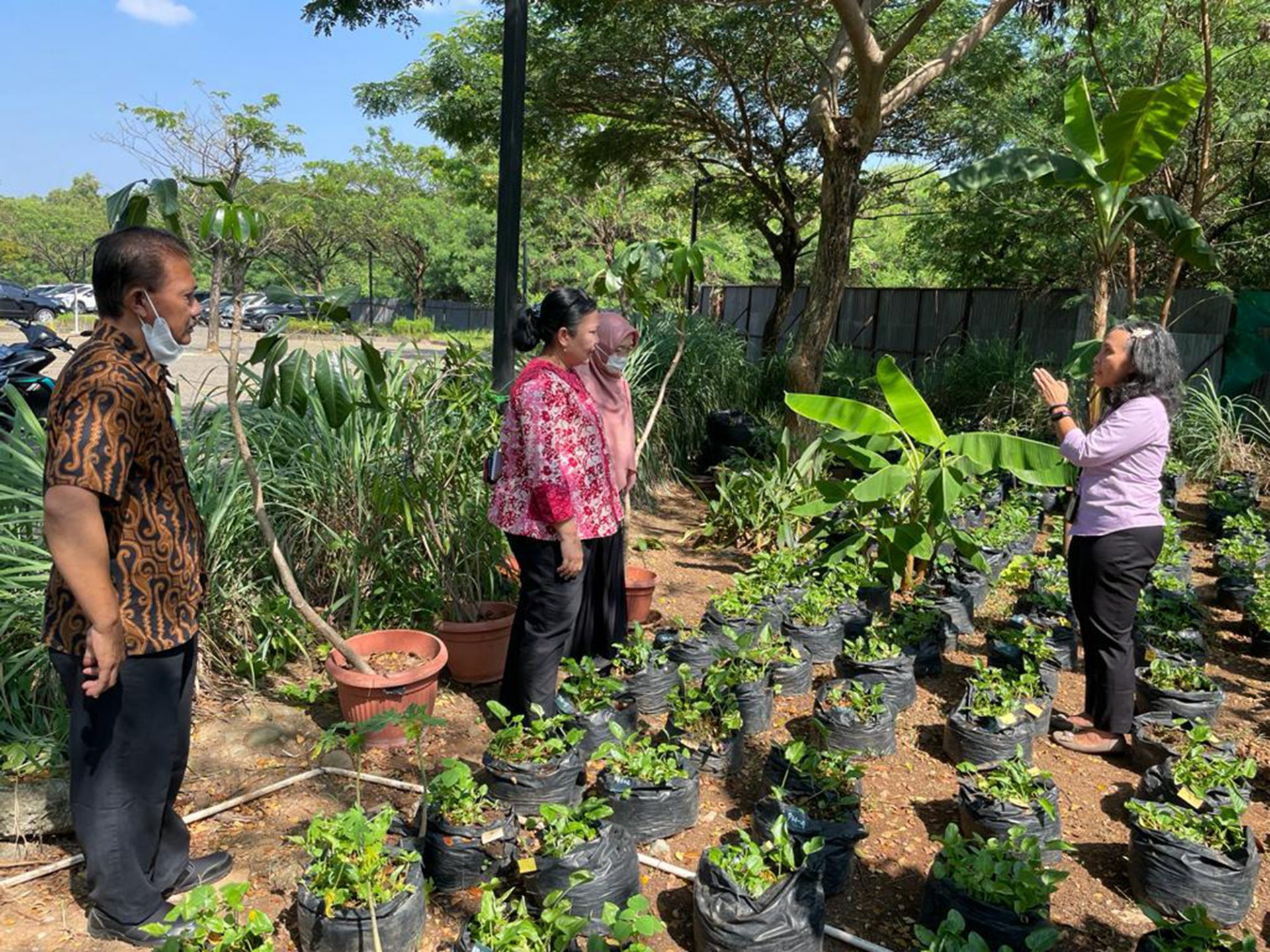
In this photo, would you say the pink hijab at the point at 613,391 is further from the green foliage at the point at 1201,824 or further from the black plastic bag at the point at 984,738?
the green foliage at the point at 1201,824

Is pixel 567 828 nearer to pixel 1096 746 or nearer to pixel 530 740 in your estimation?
pixel 530 740

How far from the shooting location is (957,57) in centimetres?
599

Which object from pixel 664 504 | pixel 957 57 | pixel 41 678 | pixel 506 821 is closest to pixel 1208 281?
pixel 957 57

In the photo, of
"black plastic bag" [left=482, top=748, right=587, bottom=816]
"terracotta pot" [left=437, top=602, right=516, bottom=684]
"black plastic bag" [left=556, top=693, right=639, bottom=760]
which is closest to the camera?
"black plastic bag" [left=482, top=748, right=587, bottom=816]

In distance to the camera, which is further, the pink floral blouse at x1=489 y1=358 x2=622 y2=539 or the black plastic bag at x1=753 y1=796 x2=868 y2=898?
the pink floral blouse at x1=489 y1=358 x2=622 y2=539

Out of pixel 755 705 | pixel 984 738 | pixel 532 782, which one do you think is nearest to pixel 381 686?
pixel 532 782

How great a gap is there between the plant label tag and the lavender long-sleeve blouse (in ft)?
3.14

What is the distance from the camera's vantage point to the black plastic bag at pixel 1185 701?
3516 millimetres

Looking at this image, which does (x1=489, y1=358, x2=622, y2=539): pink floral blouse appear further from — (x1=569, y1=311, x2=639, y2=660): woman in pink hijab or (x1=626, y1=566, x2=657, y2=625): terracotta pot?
(x1=626, y1=566, x2=657, y2=625): terracotta pot

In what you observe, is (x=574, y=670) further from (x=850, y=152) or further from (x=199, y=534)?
(x=850, y=152)

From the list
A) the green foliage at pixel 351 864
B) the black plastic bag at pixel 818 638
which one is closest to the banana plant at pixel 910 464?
the black plastic bag at pixel 818 638

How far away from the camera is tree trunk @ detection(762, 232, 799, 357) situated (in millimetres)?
11516

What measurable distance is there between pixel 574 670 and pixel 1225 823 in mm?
2150

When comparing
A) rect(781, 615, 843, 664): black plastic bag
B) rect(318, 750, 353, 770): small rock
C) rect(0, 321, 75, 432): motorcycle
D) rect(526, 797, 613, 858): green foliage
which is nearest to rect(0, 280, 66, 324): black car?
rect(0, 321, 75, 432): motorcycle
